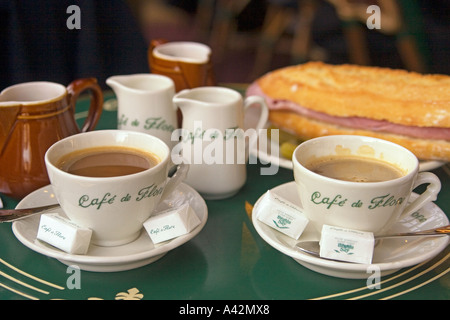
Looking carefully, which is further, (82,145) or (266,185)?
(266,185)

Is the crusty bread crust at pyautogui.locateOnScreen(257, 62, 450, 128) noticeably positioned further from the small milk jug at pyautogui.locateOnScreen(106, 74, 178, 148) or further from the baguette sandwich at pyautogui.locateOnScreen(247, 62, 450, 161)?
the small milk jug at pyautogui.locateOnScreen(106, 74, 178, 148)

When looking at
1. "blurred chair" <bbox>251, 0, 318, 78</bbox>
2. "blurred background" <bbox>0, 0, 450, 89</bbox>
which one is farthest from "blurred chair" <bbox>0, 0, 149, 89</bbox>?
"blurred chair" <bbox>251, 0, 318, 78</bbox>

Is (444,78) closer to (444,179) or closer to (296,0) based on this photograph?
(444,179)

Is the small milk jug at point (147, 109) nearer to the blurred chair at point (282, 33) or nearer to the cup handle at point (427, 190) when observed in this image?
the cup handle at point (427, 190)

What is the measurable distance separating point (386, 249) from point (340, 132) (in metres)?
0.49

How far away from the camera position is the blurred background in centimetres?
225

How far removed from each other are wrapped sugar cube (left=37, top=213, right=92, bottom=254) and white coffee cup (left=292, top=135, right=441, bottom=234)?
0.38m

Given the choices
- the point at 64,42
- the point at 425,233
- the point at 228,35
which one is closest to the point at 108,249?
the point at 425,233

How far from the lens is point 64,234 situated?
886 millimetres

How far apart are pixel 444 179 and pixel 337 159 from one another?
1.34 ft

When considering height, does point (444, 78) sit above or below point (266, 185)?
above

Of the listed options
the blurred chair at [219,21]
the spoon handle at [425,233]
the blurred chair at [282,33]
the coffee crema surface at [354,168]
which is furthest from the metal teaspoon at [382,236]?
the blurred chair at [219,21]

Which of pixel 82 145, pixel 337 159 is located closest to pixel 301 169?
pixel 337 159

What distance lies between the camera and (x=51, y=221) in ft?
3.00
